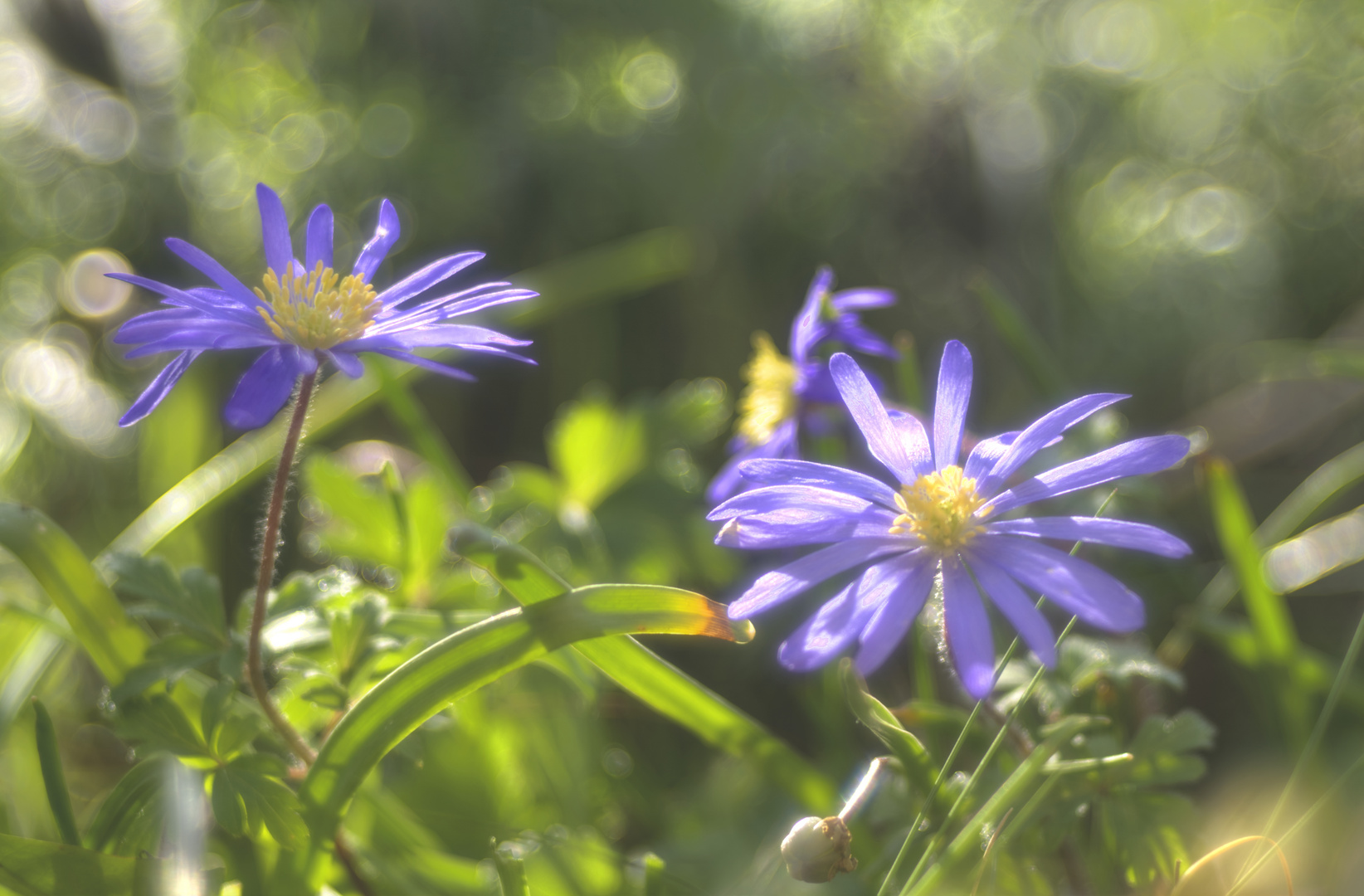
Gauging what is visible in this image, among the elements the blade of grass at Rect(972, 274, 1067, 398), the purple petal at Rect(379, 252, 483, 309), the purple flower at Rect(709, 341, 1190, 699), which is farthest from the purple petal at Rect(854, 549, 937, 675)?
the blade of grass at Rect(972, 274, 1067, 398)

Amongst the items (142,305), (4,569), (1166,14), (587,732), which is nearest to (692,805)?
(587,732)

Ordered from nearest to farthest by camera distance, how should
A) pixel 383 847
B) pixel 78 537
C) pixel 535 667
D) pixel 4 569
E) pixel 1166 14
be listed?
pixel 383 847 → pixel 535 667 → pixel 4 569 → pixel 78 537 → pixel 1166 14

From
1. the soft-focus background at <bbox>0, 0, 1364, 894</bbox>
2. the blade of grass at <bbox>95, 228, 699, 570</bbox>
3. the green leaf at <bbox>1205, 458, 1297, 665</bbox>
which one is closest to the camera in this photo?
the green leaf at <bbox>1205, 458, 1297, 665</bbox>

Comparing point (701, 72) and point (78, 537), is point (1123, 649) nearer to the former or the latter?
point (701, 72)

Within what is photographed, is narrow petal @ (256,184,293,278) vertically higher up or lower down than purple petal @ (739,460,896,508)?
higher up

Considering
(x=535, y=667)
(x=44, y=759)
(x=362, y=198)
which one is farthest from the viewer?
(x=362, y=198)

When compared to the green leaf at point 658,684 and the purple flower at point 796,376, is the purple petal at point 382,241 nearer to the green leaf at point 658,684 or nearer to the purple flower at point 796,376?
the green leaf at point 658,684

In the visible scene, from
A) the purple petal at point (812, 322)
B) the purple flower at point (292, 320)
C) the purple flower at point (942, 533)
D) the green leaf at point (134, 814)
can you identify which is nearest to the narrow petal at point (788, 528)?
the purple flower at point (942, 533)

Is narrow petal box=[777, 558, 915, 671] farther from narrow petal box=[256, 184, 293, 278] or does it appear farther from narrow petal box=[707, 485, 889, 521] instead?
narrow petal box=[256, 184, 293, 278]
